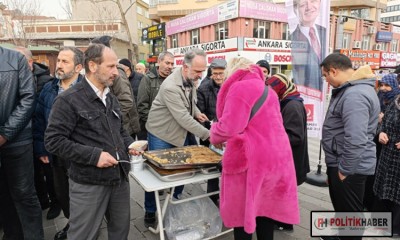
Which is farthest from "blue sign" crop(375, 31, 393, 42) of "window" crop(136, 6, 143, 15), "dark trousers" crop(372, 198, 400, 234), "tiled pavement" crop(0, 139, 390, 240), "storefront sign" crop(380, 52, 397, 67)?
"window" crop(136, 6, 143, 15)

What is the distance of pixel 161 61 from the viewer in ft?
12.5

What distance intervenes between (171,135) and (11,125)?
4.62 feet

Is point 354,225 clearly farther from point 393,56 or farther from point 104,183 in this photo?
point 393,56

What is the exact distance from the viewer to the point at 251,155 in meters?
1.91

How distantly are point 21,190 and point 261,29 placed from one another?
20330mm

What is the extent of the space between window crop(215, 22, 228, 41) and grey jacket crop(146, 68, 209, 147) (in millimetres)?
18605

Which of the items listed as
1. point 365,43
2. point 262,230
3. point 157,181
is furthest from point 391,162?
point 365,43

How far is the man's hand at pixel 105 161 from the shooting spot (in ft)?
5.67

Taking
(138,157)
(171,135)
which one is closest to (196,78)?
(171,135)

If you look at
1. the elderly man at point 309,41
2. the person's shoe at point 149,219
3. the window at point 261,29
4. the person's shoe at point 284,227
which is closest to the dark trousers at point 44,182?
the person's shoe at point 149,219

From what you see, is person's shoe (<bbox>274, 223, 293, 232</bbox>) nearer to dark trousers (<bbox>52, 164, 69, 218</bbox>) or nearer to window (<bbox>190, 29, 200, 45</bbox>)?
dark trousers (<bbox>52, 164, 69, 218</bbox>)

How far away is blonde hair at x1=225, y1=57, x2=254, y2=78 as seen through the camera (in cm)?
200

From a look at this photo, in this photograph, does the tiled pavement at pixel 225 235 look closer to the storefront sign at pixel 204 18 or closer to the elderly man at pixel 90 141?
the elderly man at pixel 90 141

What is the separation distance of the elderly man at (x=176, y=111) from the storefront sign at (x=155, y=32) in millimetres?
26343
